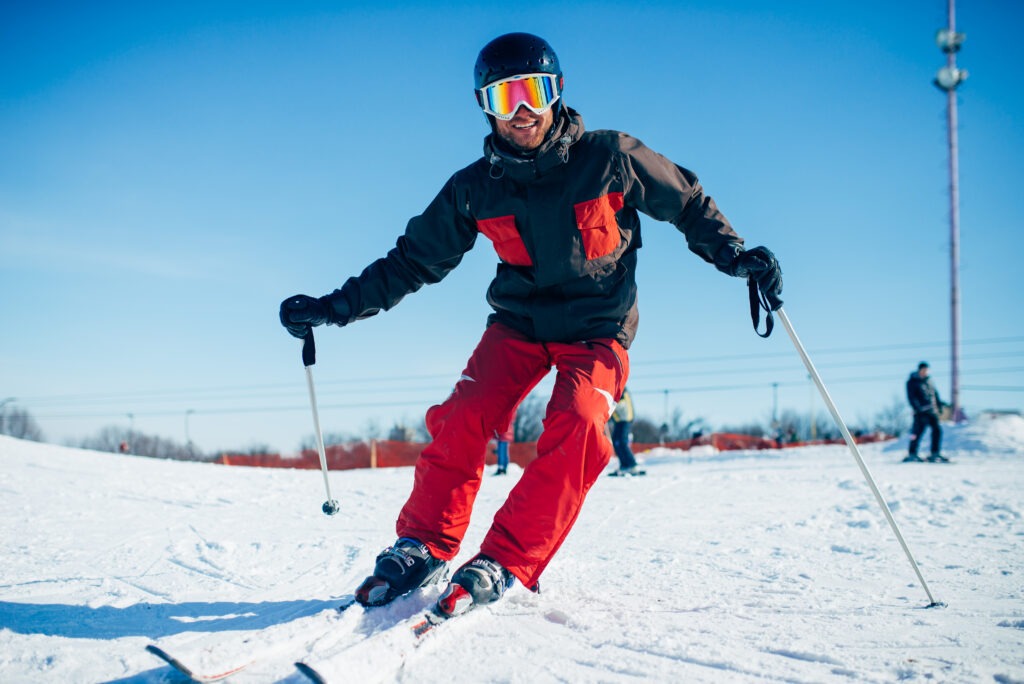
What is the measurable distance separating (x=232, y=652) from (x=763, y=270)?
7.30 feet

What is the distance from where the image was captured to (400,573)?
2346mm

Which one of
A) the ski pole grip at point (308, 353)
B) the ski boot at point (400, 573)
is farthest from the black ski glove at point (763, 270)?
the ski pole grip at point (308, 353)

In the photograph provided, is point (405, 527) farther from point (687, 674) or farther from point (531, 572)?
point (687, 674)

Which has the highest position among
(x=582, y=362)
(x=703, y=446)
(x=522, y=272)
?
(x=522, y=272)

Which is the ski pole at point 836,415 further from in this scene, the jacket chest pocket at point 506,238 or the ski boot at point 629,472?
the ski boot at point 629,472

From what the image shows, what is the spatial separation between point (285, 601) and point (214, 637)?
471mm

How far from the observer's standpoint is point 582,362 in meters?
2.60

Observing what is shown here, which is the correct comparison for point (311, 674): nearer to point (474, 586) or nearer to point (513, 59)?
point (474, 586)

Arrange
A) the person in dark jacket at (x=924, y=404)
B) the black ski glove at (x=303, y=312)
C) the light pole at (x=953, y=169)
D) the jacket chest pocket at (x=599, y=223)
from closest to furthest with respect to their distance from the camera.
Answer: the jacket chest pocket at (x=599, y=223)
the black ski glove at (x=303, y=312)
the person in dark jacket at (x=924, y=404)
the light pole at (x=953, y=169)

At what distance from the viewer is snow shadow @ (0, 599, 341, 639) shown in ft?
7.41

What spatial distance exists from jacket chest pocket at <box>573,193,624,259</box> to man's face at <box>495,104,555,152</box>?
32 cm

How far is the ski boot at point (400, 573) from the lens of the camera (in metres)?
2.25

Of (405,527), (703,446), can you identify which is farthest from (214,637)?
(703,446)

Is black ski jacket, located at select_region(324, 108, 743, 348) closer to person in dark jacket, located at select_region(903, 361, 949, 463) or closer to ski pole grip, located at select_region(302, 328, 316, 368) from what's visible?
ski pole grip, located at select_region(302, 328, 316, 368)
